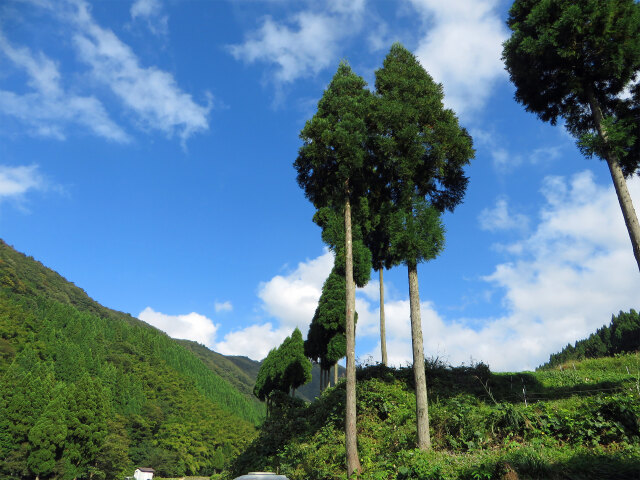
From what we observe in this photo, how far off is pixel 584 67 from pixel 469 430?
40.9 ft

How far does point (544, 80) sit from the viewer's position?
1455 centimetres

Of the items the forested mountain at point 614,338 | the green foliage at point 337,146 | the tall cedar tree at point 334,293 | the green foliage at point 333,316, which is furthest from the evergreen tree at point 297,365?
the forested mountain at point 614,338

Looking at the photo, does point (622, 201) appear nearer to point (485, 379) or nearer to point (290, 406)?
point (485, 379)

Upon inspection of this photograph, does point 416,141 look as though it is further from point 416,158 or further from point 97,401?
point 97,401

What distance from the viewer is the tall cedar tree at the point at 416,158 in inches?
583

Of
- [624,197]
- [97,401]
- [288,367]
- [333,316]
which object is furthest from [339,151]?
[97,401]

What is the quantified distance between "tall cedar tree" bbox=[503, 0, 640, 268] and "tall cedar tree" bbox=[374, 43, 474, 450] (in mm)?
3098

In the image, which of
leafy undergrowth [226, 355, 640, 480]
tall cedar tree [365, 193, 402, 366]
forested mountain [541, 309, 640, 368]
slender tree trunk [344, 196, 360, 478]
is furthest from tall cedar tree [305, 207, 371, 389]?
forested mountain [541, 309, 640, 368]

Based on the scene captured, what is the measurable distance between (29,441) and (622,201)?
75.1 metres

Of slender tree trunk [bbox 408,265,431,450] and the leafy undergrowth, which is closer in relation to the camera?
the leafy undergrowth

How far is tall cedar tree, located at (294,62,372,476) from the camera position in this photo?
1596 centimetres

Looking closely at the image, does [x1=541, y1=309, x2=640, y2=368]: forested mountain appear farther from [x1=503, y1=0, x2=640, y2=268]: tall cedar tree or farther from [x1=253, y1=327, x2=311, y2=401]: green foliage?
[x1=503, y1=0, x2=640, y2=268]: tall cedar tree

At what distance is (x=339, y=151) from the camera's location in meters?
16.1

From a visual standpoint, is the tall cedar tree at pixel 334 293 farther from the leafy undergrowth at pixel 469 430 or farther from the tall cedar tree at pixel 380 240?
the leafy undergrowth at pixel 469 430
